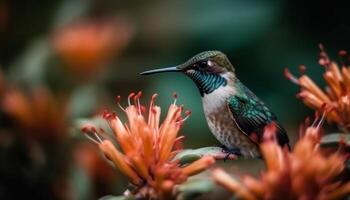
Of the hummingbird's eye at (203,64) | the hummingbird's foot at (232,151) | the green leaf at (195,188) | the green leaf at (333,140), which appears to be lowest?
the green leaf at (333,140)

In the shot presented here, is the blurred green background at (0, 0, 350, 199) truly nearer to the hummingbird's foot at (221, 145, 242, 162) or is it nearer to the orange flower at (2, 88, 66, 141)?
the orange flower at (2, 88, 66, 141)

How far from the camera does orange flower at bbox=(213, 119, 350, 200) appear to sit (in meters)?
1.06

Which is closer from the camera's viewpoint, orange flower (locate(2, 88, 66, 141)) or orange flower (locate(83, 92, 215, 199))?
orange flower (locate(83, 92, 215, 199))

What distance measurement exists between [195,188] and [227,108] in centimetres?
33

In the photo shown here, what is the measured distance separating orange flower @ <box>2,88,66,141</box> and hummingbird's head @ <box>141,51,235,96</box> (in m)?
1.28

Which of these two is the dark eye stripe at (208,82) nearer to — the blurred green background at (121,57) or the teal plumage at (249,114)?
the teal plumage at (249,114)

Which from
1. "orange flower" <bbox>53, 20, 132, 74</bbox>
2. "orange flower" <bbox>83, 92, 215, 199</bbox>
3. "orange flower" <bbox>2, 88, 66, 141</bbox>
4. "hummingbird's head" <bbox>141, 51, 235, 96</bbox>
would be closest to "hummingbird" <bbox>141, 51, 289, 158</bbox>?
"hummingbird's head" <bbox>141, 51, 235, 96</bbox>

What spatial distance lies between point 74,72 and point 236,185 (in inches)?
81.4

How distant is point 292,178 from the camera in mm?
1076

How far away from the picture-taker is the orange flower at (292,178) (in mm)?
1063

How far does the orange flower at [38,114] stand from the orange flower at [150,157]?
4.41ft

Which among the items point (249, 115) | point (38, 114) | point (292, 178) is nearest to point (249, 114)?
point (249, 115)

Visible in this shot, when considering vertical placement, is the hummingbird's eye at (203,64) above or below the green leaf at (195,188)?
above

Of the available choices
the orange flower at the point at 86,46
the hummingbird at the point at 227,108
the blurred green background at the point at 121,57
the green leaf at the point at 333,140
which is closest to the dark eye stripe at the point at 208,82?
the hummingbird at the point at 227,108
